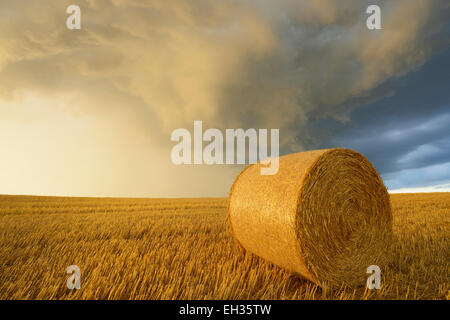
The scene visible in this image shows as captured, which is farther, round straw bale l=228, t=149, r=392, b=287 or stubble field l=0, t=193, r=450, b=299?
round straw bale l=228, t=149, r=392, b=287

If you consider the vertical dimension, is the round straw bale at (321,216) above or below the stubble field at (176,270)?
above

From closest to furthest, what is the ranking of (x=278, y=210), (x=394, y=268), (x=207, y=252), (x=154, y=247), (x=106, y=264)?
1. (x=278, y=210)
2. (x=106, y=264)
3. (x=394, y=268)
4. (x=207, y=252)
5. (x=154, y=247)

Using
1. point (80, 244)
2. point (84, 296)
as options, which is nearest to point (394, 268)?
point (84, 296)

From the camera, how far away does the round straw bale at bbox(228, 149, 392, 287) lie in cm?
374

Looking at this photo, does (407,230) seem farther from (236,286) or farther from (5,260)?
(5,260)

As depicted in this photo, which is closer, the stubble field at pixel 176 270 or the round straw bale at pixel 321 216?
the stubble field at pixel 176 270

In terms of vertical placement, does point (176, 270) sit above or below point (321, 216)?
below

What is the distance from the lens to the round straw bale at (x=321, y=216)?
3740 millimetres

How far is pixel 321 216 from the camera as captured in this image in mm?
3924

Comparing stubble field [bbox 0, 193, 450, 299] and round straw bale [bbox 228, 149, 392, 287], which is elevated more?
round straw bale [bbox 228, 149, 392, 287]

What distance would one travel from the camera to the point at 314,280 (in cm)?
366

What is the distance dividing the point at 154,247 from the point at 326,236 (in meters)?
3.20
